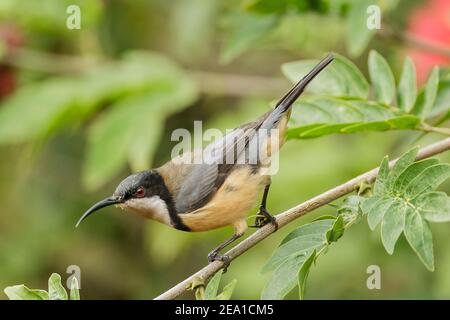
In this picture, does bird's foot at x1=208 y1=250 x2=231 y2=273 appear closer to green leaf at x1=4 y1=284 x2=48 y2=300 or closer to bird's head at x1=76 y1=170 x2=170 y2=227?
bird's head at x1=76 y1=170 x2=170 y2=227

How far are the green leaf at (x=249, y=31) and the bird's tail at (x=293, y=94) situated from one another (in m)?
1.03

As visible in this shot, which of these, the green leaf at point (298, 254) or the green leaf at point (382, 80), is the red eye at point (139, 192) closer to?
the green leaf at point (298, 254)

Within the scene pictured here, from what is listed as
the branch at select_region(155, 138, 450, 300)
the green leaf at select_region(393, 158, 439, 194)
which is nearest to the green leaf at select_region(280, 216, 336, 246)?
the branch at select_region(155, 138, 450, 300)

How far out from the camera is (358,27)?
4.20 metres

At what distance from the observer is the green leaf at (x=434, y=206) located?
2.66m

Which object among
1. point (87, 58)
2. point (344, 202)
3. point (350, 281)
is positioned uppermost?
point (87, 58)

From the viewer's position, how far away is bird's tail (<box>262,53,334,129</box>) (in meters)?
3.48

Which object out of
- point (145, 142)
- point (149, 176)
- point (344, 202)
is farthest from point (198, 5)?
point (344, 202)

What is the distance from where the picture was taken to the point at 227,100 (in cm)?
759

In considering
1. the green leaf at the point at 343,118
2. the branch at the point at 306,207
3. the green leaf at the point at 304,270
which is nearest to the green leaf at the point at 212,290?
the branch at the point at 306,207

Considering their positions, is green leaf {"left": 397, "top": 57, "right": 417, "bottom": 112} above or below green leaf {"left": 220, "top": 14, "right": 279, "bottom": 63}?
below

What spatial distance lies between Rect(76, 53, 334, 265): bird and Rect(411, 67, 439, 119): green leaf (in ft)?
1.32

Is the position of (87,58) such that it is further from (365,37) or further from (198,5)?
(365,37)

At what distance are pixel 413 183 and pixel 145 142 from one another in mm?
2833
